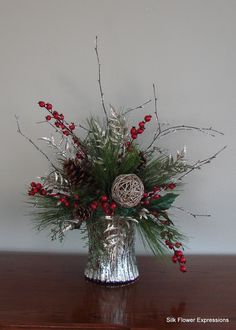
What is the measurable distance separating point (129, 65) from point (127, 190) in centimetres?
48

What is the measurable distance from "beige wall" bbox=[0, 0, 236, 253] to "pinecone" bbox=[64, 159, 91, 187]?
12.5 inches

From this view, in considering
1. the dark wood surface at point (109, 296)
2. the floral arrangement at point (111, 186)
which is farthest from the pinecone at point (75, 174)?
the dark wood surface at point (109, 296)

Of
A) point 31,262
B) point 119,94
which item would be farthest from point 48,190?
point 119,94

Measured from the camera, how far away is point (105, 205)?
890 mm

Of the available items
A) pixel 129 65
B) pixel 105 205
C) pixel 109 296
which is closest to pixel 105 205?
pixel 105 205

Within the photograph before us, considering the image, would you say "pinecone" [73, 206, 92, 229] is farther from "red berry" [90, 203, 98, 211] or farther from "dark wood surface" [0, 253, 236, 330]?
"dark wood surface" [0, 253, 236, 330]

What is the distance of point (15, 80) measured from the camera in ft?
4.01

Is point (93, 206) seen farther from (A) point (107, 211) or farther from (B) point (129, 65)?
(B) point (129, 65)

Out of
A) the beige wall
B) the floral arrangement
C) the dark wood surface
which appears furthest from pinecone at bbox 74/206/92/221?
the beige wall

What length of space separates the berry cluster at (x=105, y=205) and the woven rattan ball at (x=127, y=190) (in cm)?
2

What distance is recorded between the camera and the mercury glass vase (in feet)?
3.07

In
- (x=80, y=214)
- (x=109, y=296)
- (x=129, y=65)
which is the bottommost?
(x=109, y=296)

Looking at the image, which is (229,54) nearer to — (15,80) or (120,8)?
(120,8)

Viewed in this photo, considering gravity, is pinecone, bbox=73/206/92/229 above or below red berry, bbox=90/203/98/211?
below
